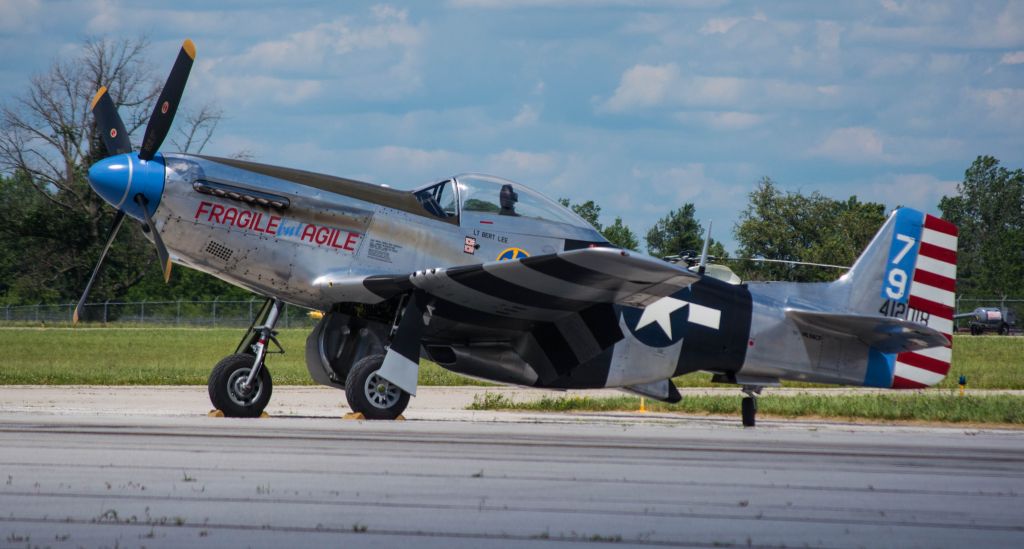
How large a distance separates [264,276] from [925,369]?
8.74 meters

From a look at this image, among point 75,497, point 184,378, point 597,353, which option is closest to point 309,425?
point 597,353

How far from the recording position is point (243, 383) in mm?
13062

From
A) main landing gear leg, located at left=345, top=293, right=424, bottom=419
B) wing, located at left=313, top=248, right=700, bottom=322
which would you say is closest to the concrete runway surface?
main landing gear leg, located at left=345, top=293, right=424, bottom=419

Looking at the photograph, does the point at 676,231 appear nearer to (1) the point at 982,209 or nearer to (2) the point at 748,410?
(1) the point at 982,209

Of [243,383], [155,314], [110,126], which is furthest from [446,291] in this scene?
[155,314]

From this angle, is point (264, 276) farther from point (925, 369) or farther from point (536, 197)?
point (925, 369)

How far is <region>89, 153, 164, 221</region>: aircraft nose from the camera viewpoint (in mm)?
12672

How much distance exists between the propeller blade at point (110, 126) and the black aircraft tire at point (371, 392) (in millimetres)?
4012

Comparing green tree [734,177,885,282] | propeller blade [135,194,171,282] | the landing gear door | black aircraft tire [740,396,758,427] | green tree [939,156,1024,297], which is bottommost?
black aircraft tire [740,396,758,427]

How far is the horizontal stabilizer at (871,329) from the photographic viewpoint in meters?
14.4

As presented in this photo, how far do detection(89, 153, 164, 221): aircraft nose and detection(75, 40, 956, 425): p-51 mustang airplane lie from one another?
0.8 inches

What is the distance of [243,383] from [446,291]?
255 centimetres

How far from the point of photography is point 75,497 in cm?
650

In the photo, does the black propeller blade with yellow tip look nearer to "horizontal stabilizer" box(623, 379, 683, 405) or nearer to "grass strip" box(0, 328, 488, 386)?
"horizontal stabilizer" box(623, 379, 683, 405)
